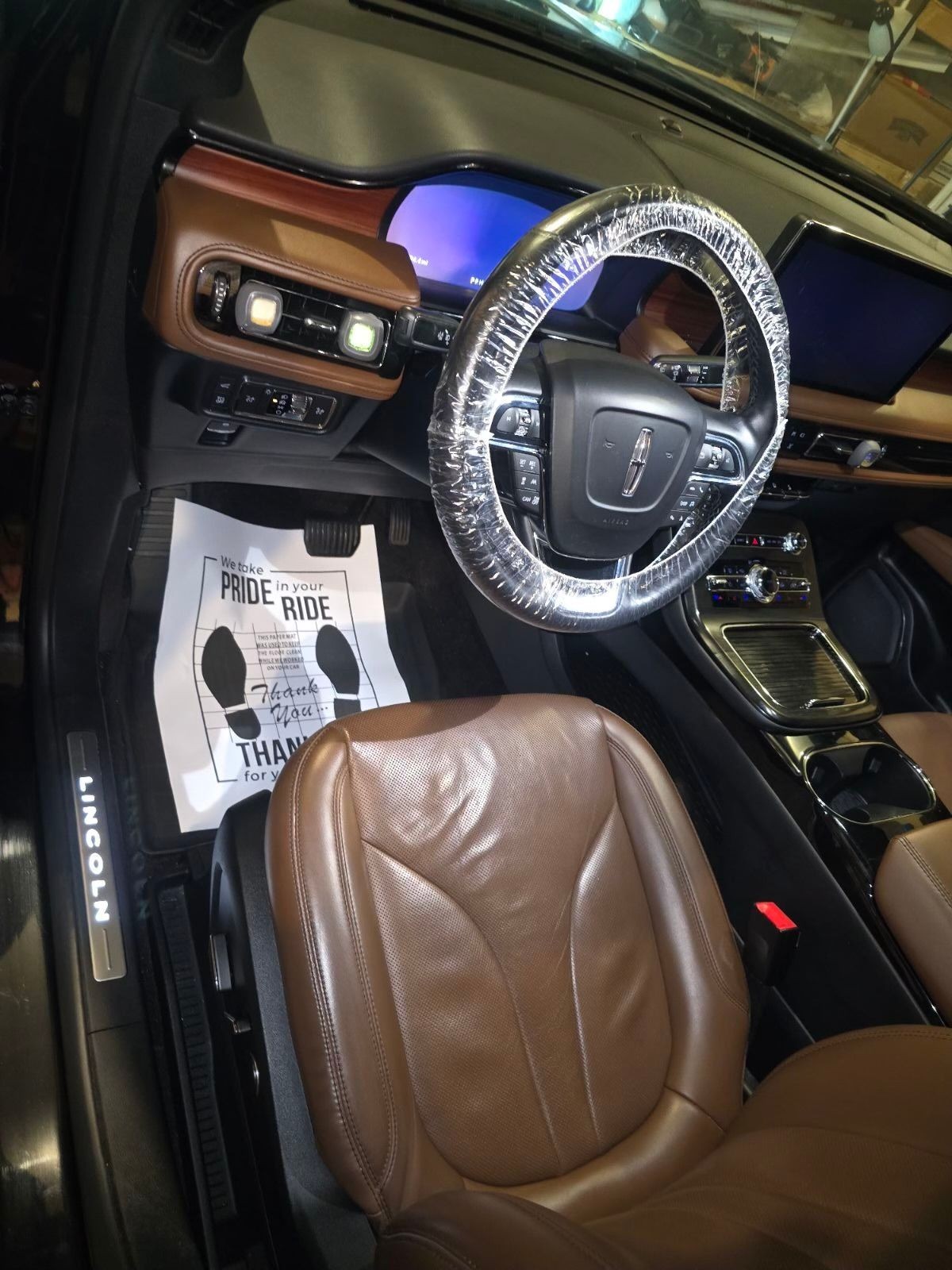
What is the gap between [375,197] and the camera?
90 cm

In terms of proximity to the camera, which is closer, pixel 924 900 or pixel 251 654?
pixel 924 900

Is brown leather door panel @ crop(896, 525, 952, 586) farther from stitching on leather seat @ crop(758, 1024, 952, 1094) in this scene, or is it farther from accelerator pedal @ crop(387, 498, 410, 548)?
stitching on leather seat @ crop(758, 1024, 952, 1094)

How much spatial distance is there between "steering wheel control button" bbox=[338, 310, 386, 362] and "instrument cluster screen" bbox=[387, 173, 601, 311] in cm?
14

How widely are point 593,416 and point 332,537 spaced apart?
968mm

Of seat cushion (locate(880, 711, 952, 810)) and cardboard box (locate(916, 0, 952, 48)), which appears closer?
seat cushion (locate(880, 711, 952, 810))

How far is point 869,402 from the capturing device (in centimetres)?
141

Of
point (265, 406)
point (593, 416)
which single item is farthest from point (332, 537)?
point (593, 416)

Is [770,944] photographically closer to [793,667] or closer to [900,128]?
[793,667]

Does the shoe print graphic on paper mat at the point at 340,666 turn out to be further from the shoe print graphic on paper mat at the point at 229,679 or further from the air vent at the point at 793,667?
the air vent at the point at 793,667

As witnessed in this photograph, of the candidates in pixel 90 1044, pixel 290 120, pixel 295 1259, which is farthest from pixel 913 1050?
pixel 290 120

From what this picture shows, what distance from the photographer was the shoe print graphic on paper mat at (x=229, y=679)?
1410 millimetres

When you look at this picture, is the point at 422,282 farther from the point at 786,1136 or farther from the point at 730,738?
the point at 786,1136

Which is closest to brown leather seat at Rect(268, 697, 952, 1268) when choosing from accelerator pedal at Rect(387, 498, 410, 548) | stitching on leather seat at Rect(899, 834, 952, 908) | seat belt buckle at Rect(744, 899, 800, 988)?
seat belt buckle at Rect(744, 899, 800, 988)

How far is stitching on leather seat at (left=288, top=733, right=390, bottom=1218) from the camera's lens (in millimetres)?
658
